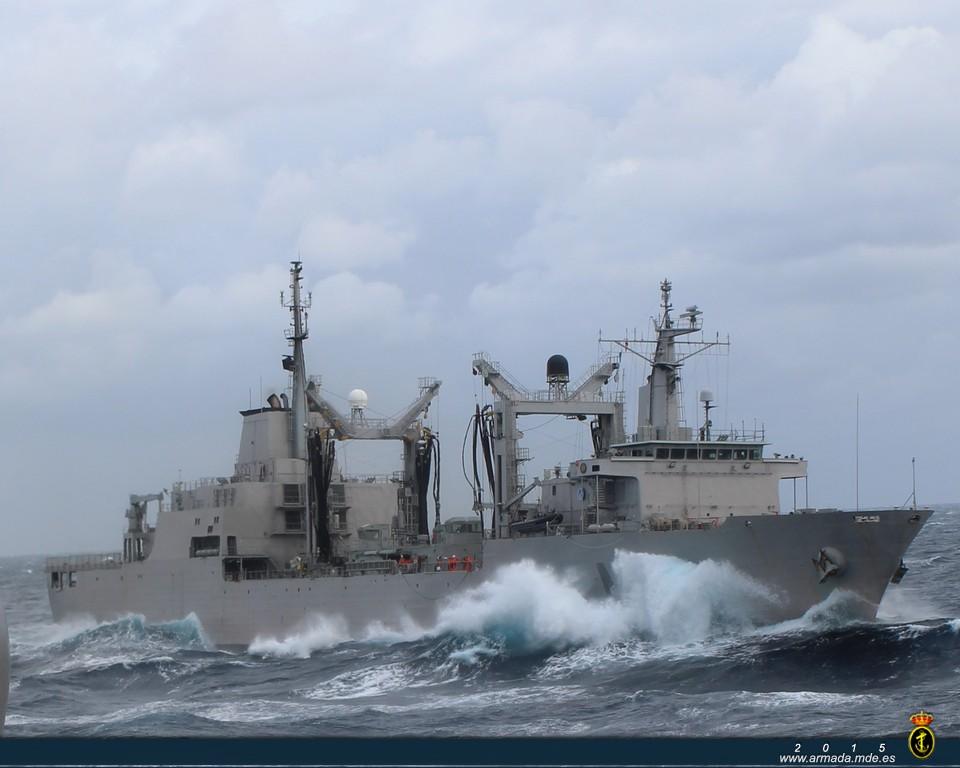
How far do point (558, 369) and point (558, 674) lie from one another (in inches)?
421

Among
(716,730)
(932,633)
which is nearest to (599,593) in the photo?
(932,633)

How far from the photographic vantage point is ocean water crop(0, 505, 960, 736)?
23.3 meters

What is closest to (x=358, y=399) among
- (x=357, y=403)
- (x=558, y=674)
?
(x=357, y=403)

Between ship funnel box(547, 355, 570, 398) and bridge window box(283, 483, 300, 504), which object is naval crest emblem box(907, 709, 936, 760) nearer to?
ship funnel box(547, 355, 570, 398)

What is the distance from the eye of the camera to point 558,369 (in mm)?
37812

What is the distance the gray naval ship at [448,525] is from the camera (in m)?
29.8

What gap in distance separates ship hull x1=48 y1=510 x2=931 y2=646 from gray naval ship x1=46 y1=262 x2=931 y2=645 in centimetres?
5

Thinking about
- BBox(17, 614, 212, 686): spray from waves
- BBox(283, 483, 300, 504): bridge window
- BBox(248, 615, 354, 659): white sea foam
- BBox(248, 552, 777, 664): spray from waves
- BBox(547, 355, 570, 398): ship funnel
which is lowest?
BBox(17, 614, 212, 686): spray from waves

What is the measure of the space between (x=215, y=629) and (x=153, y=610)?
3903mm

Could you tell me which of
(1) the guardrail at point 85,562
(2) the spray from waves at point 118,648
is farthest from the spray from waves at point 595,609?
(1) the guardrail at point 85,562

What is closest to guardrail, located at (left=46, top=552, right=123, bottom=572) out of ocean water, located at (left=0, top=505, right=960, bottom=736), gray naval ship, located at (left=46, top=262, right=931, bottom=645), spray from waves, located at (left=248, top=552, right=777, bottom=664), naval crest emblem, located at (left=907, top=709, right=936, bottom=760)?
gray naval ship, located at (left=46, top=262, right=931, bottom=645)

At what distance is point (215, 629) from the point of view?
41.5 m
